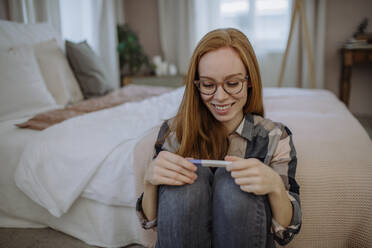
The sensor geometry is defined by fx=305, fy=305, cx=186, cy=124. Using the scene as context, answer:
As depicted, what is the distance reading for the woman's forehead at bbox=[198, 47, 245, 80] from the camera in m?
0.83

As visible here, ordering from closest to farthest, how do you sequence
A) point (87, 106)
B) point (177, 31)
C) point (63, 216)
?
point (63, 216)
point (87, 106)
point (177, 31)

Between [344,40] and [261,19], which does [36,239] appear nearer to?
[261,19]

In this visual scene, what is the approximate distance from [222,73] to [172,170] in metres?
0.30

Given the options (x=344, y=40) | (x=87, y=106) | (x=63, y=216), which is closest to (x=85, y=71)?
(x=87, y=106)

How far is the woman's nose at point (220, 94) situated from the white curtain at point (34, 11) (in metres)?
1.92

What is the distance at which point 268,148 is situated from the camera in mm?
875

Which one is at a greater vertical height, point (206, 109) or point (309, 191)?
point (206, 109)

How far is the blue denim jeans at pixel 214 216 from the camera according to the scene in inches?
27.7

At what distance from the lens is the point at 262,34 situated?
356cm

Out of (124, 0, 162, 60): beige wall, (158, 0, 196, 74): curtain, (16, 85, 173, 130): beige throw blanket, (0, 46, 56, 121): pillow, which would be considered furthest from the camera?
(124, 0, 162, 60): beige wall

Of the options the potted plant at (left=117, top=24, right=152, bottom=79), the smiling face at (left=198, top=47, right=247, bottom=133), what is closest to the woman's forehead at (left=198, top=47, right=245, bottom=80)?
the smiling face at (left=198, top=47, right=247, bottom=133)

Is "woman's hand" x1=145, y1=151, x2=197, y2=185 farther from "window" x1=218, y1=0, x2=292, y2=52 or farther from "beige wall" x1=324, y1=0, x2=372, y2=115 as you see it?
"beige wall" x1=324, y1=0, x2=372, y2=115

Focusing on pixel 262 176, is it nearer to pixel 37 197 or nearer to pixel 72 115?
pixel 37 197

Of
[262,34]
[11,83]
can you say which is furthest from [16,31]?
[262,34]
